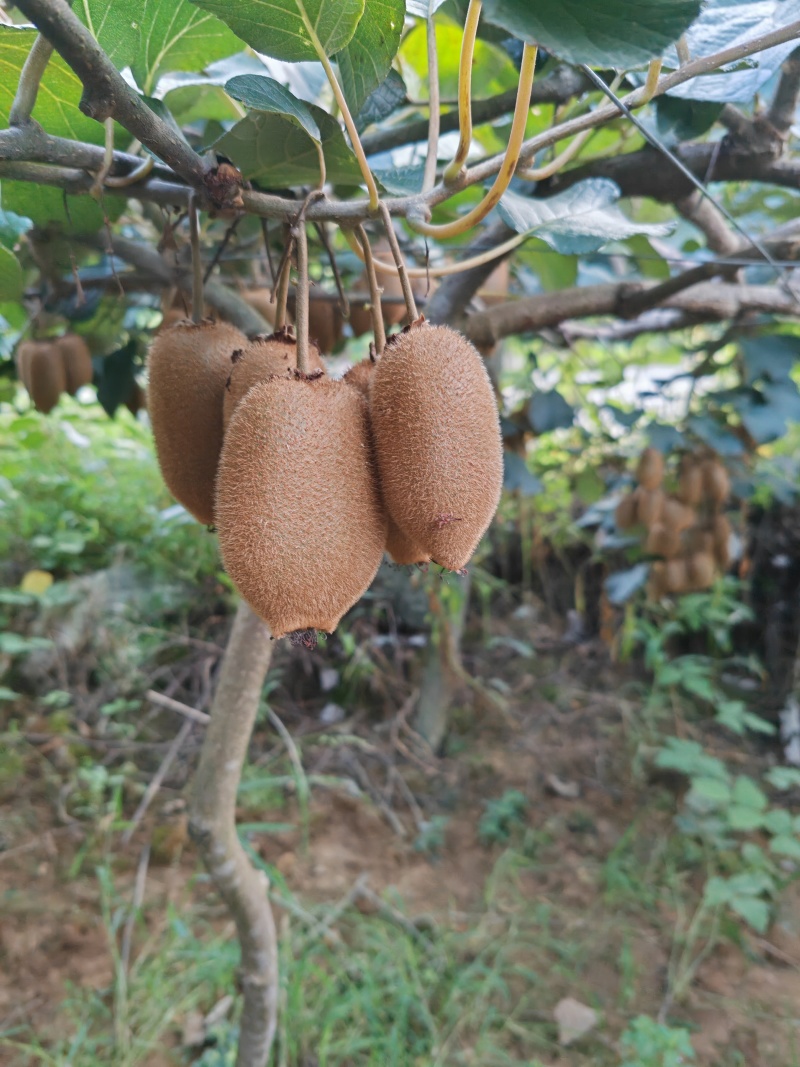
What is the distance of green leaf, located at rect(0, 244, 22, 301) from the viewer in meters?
0.70

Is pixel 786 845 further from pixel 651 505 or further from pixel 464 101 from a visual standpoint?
pixel 464 101

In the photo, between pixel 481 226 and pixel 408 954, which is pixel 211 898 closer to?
pixel 408 954

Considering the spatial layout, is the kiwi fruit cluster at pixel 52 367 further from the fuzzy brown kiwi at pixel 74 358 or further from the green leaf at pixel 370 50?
the green leaf at pixel 370 50

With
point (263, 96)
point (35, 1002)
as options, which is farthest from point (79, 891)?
point (263, 96)

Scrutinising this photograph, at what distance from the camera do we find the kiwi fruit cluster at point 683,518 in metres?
1.80

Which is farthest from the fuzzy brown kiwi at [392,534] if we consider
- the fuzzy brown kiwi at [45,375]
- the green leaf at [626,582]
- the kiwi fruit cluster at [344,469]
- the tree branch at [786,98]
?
the green leaf at [626,582]

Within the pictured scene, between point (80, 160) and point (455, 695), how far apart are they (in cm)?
199

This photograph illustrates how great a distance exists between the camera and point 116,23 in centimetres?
58

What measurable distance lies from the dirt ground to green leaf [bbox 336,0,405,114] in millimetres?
1463

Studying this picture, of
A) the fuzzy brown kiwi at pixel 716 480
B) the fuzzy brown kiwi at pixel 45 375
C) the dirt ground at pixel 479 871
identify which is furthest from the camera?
the fuzzy brown kiwi at pixel 716 480

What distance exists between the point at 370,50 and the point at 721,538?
1.61 metres

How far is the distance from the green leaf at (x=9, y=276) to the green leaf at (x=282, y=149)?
10.4 inches

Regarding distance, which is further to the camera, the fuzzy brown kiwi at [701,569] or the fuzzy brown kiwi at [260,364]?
the fuzzy brown kiwi at [701,569]

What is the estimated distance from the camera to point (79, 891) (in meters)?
1.58
